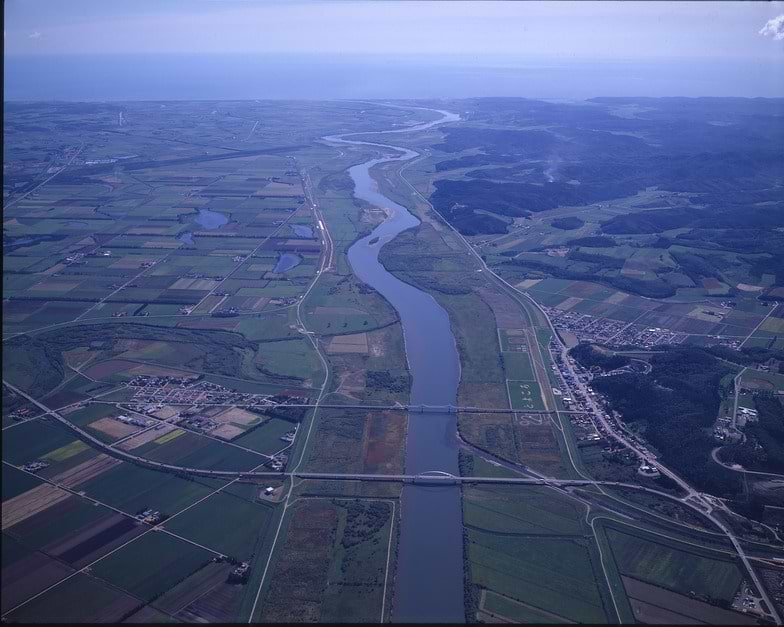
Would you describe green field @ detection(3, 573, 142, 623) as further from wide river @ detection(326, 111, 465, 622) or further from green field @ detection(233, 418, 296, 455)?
green field @ detection(233, 418, 296, 455)

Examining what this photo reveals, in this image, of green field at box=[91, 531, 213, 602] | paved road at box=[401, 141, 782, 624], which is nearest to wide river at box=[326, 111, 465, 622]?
paved road at box=[401, 141, 782, 624]

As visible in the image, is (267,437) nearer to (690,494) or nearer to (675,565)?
(675,565)

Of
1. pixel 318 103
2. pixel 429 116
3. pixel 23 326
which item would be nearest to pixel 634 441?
pixel 23 326

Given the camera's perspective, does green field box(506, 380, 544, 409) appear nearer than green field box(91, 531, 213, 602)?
No

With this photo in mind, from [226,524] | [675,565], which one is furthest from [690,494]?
[226,524]

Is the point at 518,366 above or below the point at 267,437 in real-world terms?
above

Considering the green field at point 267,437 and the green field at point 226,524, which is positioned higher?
the green field at point 267,437

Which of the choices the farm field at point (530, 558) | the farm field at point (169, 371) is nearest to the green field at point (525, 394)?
the farm field at point (169, 371)

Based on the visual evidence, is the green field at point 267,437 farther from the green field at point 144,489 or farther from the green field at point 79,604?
the green field at point 79,604

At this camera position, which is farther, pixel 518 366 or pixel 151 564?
pixel 518 366

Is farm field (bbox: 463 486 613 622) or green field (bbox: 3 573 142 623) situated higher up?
farm field (bbox: 463 486 613 622)
